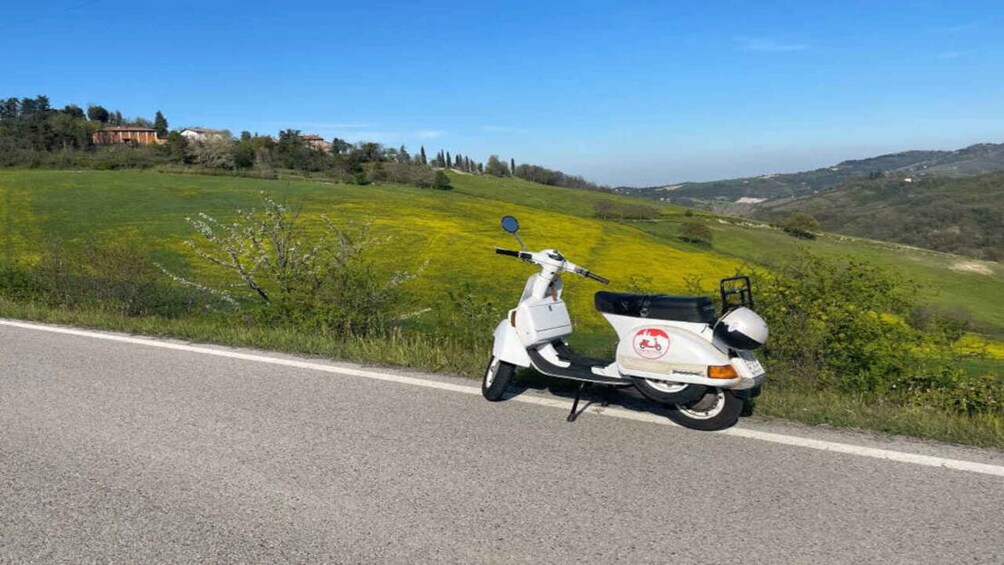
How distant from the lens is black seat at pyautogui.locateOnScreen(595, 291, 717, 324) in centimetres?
440

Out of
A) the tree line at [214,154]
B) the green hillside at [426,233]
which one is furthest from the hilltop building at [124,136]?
the green hillside at [426,233]

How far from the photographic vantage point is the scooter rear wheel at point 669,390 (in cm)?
427

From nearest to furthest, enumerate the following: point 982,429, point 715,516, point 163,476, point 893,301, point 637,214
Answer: point 715,516 < point 163,476 < point 982,429 < point 893,301 < point 637,214

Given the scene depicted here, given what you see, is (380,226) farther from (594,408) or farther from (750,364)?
(750,364)

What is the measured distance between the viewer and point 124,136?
115m

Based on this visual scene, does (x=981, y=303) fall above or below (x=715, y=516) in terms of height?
below

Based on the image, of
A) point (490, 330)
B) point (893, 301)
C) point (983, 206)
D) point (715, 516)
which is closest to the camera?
point (715, 516)

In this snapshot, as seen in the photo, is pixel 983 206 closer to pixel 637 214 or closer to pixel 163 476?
pixel 637 214

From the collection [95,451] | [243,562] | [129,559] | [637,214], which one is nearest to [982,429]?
[243,562]

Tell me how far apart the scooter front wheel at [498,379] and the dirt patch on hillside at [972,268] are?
73305mm

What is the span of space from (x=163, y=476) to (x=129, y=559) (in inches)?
35.2

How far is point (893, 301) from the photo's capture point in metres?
7.29

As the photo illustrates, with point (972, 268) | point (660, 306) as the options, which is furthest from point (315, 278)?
point (972, 268)

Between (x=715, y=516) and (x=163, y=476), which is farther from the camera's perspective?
(x=163, y=476)
